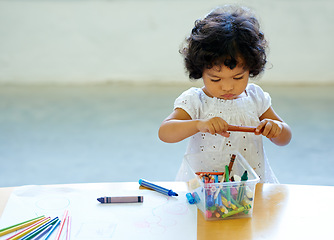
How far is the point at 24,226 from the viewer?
82cm

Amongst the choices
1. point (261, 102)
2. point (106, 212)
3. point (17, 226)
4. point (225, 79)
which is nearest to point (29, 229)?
point (17, 226)

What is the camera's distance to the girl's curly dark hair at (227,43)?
1037mm

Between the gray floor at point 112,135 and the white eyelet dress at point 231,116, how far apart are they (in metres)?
1.02

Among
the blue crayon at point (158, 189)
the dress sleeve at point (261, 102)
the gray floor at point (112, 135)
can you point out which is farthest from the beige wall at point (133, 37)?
the blue crayon at point (158, 189)

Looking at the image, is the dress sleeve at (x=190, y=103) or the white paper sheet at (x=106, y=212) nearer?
the white paper sheet at (x=106, y=212)

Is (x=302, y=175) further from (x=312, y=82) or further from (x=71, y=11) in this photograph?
(x=71, y=11)

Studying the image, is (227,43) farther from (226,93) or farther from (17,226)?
(17,226)

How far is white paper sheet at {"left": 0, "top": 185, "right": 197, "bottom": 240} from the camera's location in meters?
0.81

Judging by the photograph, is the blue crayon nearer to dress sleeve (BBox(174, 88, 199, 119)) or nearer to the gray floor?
dress sleeve (BBox(174, 88, 199, 119))

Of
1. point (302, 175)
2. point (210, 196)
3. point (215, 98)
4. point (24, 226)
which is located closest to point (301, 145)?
point (302, 175)

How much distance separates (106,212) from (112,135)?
1.78m

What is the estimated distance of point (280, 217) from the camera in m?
0.86

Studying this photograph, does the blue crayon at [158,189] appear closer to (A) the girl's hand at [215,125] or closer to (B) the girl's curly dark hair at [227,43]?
(A) the girl's hand at [215,125]

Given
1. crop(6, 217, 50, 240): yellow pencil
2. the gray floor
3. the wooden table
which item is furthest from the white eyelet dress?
the gray floor
